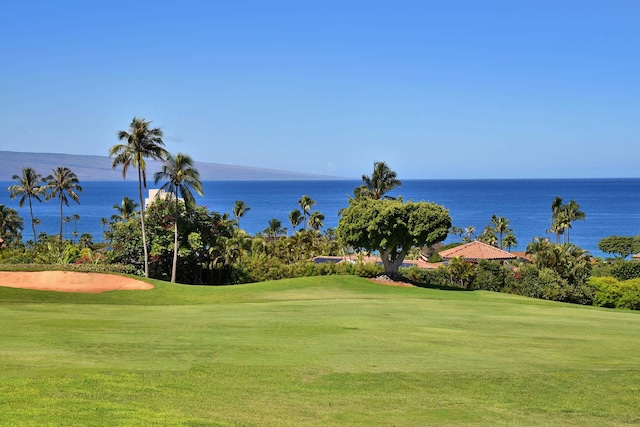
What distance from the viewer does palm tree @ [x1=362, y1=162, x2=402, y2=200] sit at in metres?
→ 62.0

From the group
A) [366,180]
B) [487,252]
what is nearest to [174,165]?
[366,180]

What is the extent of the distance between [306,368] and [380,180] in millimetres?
45346

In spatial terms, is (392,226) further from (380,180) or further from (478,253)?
(478,253)

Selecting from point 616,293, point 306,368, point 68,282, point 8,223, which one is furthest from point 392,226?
point 8,223

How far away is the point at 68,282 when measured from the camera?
37.7 meters

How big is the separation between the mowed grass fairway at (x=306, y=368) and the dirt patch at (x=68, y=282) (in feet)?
22.4

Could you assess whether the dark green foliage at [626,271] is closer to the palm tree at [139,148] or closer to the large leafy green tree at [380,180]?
the large leafy green tree at [380,180]

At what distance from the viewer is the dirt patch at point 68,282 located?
3725cm

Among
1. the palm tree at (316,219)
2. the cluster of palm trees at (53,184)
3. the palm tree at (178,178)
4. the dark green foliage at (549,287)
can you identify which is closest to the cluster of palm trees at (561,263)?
the dark green foliage at (549,287)

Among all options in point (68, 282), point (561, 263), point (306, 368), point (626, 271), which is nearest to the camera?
point (306, 368)

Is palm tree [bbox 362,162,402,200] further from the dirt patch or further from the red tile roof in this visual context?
the dirt patch

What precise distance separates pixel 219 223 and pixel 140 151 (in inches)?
405

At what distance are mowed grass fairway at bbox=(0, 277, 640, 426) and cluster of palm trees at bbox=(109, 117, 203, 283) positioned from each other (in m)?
18.7

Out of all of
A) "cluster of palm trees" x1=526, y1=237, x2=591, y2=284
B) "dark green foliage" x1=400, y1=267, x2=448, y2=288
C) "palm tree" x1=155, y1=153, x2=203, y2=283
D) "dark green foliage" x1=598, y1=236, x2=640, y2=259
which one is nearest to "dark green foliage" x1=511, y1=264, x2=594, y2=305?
"cluster of palm trees" x1=526, y1=237, x2=591, y2=284
